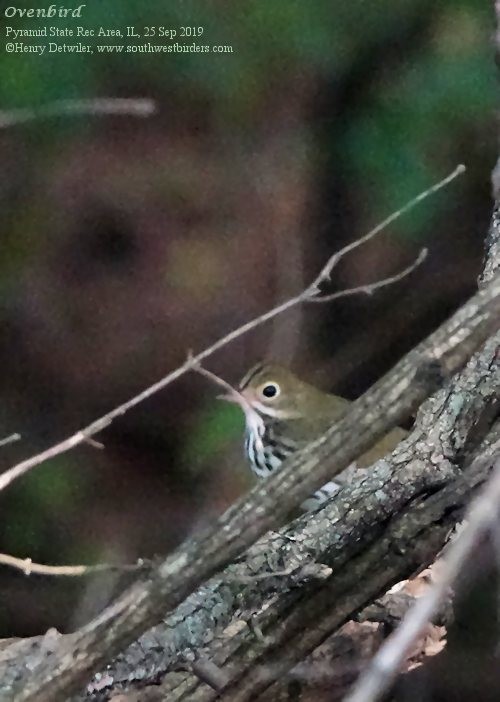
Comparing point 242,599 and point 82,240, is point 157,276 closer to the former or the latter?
point 82,240

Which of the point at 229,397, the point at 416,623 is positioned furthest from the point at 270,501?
the point at 229,397

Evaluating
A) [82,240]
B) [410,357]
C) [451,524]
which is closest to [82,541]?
[82,240]

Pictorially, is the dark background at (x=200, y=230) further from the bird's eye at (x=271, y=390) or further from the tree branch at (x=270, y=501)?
the tree branch at (x=270, y=501)

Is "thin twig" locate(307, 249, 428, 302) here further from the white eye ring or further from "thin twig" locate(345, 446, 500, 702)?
"thin twig" locate(345, 446, 500, 702)

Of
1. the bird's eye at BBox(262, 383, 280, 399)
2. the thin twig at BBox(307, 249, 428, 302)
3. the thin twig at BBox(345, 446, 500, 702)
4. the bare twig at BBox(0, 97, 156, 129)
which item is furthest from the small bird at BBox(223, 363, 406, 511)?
the thin twig at BBox(345, 446, 500, 702)

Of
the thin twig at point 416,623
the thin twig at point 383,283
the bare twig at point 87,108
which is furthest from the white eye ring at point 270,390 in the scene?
the thin twig at point 416,623

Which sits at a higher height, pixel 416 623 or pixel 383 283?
pixel 383 283

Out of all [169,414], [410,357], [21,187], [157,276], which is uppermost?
[21,187]

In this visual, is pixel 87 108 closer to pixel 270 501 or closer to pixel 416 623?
pixel 270 501
